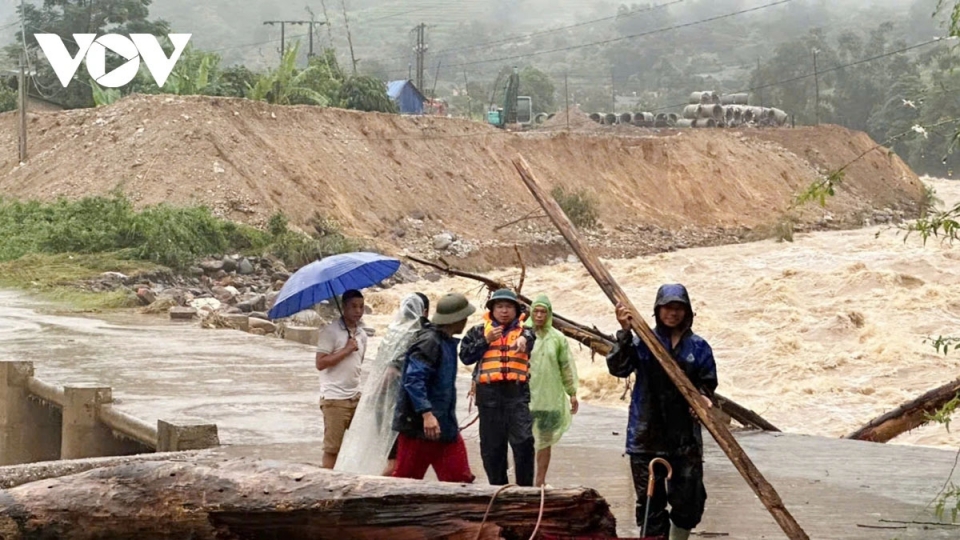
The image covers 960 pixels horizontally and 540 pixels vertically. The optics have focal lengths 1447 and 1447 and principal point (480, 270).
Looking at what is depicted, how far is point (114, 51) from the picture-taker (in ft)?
167

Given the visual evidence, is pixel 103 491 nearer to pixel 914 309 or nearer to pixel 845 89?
pixel 914 309

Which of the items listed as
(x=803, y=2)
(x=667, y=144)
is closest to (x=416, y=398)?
(x=667, y=144)

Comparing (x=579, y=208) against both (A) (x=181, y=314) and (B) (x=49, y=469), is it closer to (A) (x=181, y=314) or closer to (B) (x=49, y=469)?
(A) (x=181, y=314)

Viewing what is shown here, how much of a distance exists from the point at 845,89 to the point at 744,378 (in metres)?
64.8

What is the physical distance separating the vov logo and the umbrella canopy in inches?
1496

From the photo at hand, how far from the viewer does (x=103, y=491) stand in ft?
19.8

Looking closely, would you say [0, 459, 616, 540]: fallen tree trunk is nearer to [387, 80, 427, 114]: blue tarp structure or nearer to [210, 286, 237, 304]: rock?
[210, 286, 237, 304]: rock

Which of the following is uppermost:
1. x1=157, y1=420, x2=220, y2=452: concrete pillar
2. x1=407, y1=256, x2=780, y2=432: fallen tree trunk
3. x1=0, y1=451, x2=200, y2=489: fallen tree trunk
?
x1=407, y1=256, x2=780, y2=432: fallen tree trunk

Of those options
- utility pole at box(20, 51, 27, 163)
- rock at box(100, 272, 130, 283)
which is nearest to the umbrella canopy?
rock at box(100, 272, 130, 283)

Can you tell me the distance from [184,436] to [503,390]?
10.4 ft

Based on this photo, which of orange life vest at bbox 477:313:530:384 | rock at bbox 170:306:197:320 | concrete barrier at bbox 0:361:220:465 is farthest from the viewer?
rock at bbox 170:306:197:320

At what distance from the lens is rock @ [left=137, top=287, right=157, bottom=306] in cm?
2459

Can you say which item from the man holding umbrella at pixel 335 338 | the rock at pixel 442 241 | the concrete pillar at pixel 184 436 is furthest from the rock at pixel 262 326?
the rock at pixel 442 241

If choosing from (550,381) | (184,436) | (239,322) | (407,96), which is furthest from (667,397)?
(407,96)
